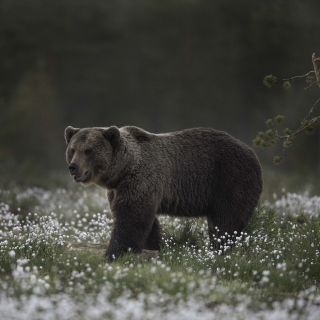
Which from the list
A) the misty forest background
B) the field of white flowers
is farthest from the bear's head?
the misty forest background

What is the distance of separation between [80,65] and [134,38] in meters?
3.90

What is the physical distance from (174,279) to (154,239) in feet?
9.61

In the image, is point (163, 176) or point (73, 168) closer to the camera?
point (73, 168)

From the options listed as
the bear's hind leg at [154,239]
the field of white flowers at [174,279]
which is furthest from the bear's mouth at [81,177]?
the bear's hind leg at [154,239]

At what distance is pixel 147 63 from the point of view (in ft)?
129

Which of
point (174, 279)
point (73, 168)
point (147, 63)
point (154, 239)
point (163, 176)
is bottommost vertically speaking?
point (154, 239)

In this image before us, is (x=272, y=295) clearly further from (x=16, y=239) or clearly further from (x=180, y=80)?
(x=180, y=80)

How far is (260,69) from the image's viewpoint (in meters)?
34.0

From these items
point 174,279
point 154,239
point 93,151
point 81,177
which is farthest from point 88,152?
point 174,279

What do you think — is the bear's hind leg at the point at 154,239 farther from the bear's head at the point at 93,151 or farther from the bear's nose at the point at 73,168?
the bear's nose at the point at 73,168

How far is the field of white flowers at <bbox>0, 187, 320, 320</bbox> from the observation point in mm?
5238

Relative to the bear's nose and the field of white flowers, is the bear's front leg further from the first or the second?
the bear's nose

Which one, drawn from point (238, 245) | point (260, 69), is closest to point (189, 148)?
point (238, 245)

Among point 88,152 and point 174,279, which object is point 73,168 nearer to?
point 88,152
